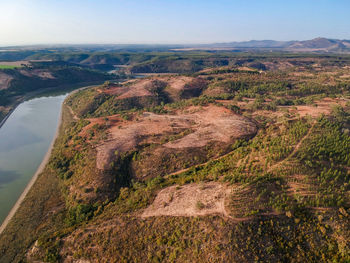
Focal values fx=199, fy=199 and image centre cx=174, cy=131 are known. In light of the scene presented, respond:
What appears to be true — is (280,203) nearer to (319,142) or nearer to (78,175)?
(319,142)

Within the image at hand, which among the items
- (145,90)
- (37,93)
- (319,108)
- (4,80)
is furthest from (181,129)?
(4,80)

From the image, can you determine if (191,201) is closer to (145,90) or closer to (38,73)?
(145,90)

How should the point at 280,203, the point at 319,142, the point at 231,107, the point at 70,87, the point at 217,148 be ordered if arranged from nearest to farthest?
the point at 280,203, the point at 319,142, the point at 217,148, the point at 231,107, the point at 70,87

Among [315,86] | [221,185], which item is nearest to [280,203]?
[221,185]

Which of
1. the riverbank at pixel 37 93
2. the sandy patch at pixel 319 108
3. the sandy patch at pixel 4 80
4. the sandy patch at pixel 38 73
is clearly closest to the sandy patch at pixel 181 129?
the sandy patch at pixel 319 108

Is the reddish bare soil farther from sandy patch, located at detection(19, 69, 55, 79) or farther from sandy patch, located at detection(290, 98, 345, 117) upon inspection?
→ sandy patch, located at detection(19, 69, 55, 79)
